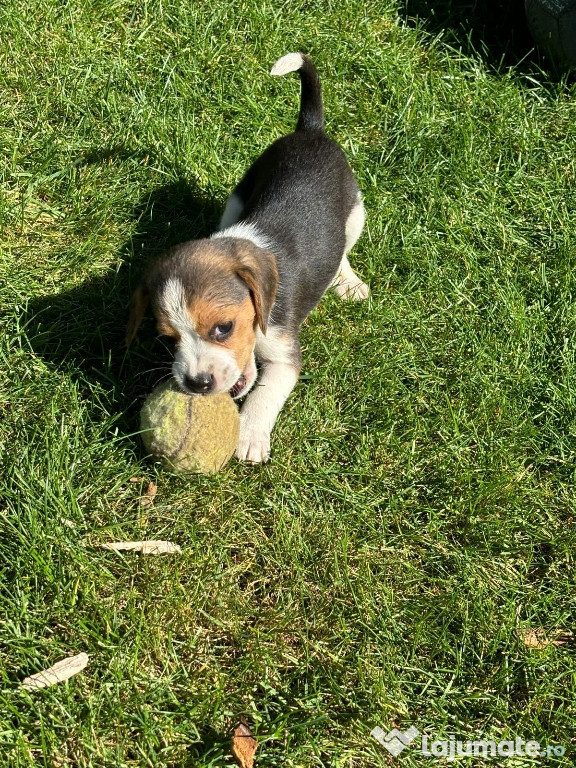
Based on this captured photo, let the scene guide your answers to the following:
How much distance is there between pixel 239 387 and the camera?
449 centimetres

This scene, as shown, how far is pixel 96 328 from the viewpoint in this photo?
15.8 feet

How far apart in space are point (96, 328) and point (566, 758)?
3.28 metres

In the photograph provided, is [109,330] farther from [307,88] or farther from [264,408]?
[307,88]

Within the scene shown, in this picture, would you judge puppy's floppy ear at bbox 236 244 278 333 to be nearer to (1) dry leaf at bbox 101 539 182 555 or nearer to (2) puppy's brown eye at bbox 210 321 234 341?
(2) puppy's brown eye at bbox 210 321 234 341

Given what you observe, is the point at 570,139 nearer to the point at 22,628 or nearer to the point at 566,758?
the point at 566,758

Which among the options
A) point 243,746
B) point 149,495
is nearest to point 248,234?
point 149,495

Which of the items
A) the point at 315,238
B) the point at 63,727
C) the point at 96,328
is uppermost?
the point at 315,238

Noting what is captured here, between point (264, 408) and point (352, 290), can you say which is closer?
point (264, 408)

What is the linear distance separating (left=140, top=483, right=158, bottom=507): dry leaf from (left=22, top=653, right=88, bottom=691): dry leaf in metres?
0.85

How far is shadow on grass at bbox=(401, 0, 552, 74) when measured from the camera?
7.11 meters

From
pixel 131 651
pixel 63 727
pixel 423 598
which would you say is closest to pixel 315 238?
pixel 423 598

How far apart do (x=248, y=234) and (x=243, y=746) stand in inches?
110

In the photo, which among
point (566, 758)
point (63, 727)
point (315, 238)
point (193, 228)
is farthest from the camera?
point (193, 228)

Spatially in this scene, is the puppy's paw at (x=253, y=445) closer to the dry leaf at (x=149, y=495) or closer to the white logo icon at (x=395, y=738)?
the dry leaf at (x=149, y=495)
